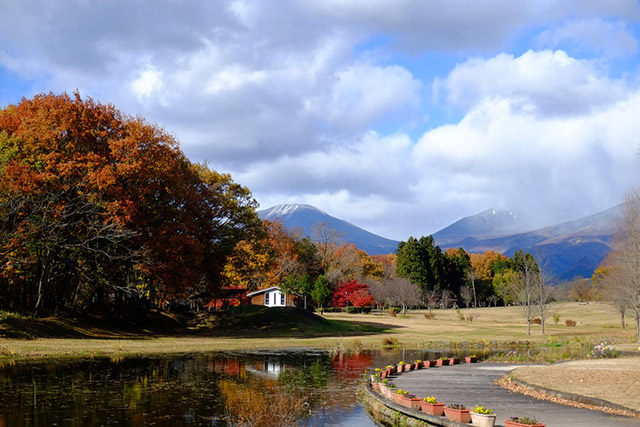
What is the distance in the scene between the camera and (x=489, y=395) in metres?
20.2

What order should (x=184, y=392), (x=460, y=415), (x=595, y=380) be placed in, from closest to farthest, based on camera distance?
(x=460, y=415)
(x=184, y=392)
(x=595, y=380)

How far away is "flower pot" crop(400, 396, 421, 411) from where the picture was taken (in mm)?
16453

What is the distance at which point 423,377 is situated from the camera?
1014 inches

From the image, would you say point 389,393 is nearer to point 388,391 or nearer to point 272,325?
point 388,391

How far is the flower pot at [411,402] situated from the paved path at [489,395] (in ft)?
6.74

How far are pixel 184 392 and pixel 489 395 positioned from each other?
1035 cm

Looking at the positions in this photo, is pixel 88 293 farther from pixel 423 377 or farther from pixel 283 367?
pixel 423 377

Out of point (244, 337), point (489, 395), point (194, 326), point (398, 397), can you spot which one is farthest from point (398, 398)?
point (194, 326)

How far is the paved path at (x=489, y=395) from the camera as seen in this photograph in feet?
49.7

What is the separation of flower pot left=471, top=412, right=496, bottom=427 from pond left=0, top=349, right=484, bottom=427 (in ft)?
10.6

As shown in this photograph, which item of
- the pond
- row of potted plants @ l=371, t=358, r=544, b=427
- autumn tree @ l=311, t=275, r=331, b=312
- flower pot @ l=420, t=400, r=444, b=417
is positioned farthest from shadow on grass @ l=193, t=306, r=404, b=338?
flower pot @ l=420, t=400, r=444, b=417

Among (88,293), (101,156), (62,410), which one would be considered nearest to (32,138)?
(101,156)

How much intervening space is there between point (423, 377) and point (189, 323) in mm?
40311

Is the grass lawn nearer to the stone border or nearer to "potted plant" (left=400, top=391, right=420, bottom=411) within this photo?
the stone border
